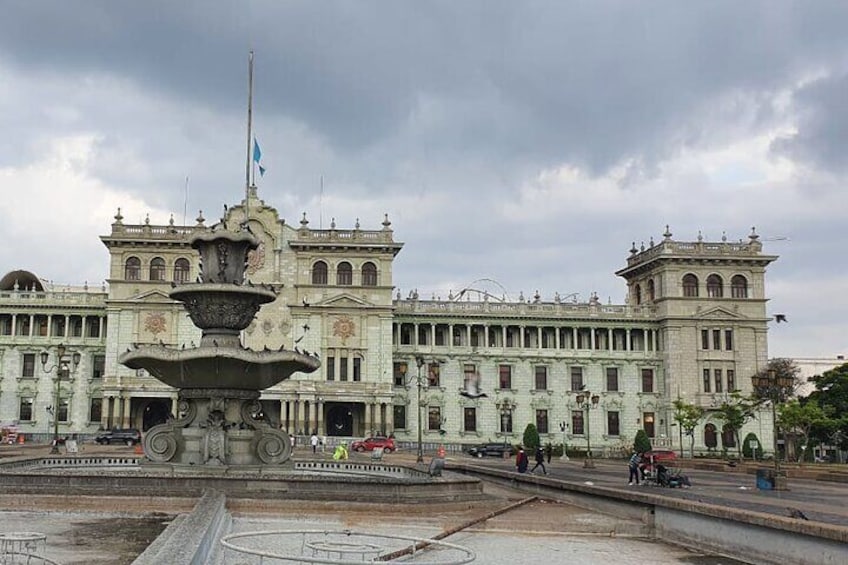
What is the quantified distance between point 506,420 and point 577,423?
6147mm

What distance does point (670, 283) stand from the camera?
7881 centimetres

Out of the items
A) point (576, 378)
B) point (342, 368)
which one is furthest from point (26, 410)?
point (576, 378)

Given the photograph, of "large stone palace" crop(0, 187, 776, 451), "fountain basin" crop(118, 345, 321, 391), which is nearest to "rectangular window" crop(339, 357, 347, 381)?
"large stone palace" crop(0, 187, 776, 451)

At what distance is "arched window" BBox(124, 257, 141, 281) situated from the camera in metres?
75.2

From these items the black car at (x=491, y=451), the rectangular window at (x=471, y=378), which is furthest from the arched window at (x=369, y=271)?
the black car at (x=491, y=451)

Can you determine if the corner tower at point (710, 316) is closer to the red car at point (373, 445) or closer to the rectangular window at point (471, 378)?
the rectangular window at point (471, 378)

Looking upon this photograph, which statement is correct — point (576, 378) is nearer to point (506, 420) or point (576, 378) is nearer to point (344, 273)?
point (506, 420)

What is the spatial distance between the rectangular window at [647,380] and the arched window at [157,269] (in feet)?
137

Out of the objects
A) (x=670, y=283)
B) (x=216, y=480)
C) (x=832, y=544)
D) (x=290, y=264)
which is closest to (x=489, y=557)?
(x=832, y=544)

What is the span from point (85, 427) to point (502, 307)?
36040 millimetres

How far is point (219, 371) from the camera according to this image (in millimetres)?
25703

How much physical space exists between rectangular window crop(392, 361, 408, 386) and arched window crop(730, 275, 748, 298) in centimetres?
2921

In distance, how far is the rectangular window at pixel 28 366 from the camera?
247ft

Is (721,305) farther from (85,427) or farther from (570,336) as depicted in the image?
(85,427)
